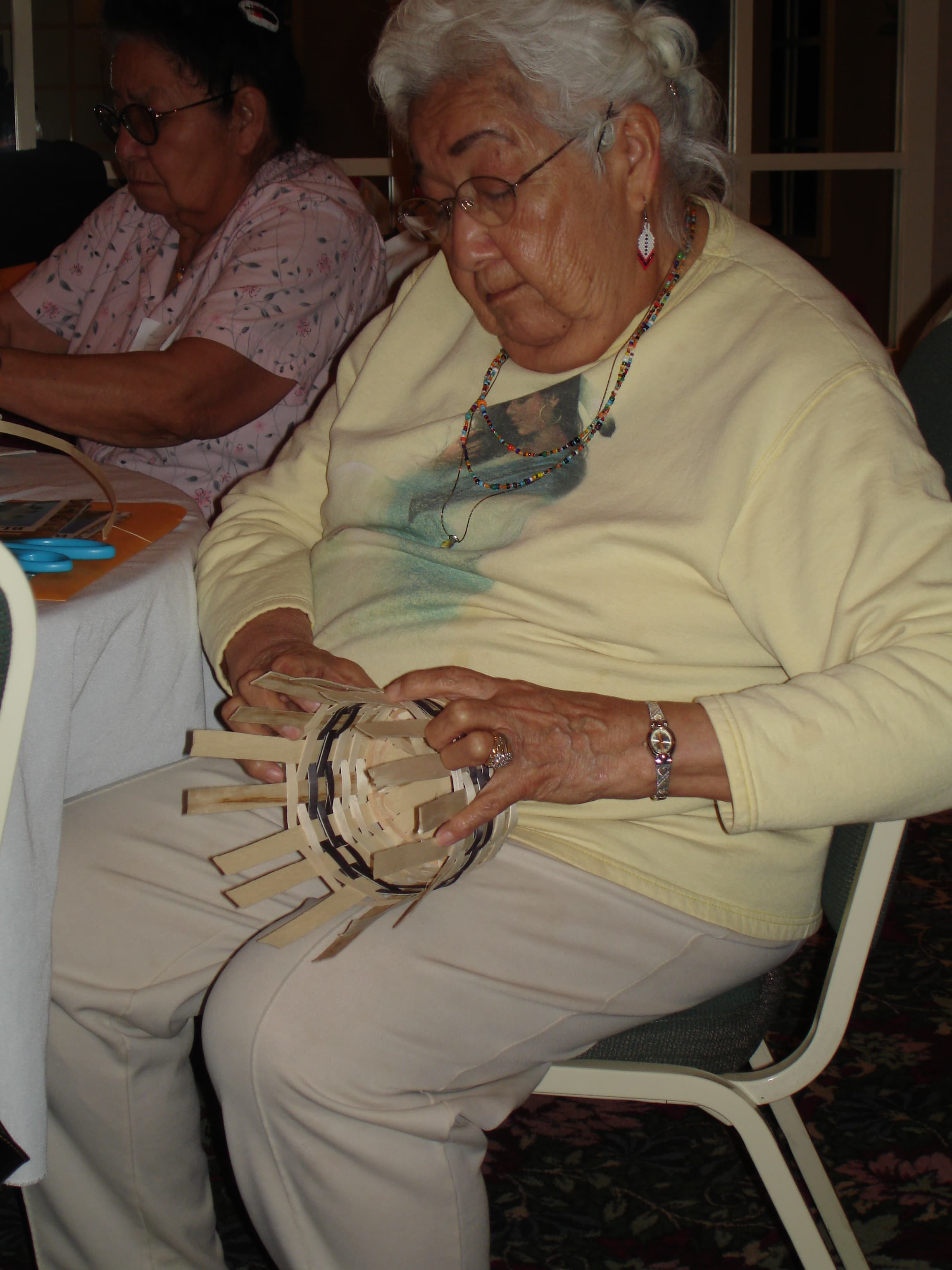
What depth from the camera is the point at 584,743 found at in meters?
0.85

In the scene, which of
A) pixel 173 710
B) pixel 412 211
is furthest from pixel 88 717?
pixel 412 211

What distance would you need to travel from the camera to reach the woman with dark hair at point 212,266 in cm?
156

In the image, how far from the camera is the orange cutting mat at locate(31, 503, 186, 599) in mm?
934

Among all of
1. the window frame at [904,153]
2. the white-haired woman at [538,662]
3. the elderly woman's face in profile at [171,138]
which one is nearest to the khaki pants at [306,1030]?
the white-haired woman at [538,662]

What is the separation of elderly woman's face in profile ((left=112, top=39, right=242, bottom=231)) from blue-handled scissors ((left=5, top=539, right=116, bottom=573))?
946 mm

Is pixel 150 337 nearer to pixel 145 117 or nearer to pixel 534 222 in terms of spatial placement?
pixel 145 117

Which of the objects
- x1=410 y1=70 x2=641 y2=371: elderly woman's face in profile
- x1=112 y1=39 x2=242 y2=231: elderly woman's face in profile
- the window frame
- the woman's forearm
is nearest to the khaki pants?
x1=410 y1=70 x2=641 y2=371: elderly woman's face in profile

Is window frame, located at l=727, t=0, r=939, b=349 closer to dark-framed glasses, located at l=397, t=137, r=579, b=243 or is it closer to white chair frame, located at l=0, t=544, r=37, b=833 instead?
dark-framed glasses, located at l=397, t=137, r=579, b=243

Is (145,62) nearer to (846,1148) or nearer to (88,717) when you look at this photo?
(88,717)

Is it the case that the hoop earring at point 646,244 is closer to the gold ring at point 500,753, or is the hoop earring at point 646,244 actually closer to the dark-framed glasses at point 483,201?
the dark-framed glasses at point 483,201

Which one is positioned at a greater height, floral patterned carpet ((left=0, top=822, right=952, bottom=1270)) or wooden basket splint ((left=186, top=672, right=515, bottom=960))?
wooden basket splint ((left=186, top=672, right=515, bottom=960))

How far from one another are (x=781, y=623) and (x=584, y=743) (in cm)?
20

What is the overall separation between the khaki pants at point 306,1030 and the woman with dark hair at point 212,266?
26.5 inches

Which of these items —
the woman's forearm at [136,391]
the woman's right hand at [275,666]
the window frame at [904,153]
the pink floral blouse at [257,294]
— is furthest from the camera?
the window frame at [904,153]
